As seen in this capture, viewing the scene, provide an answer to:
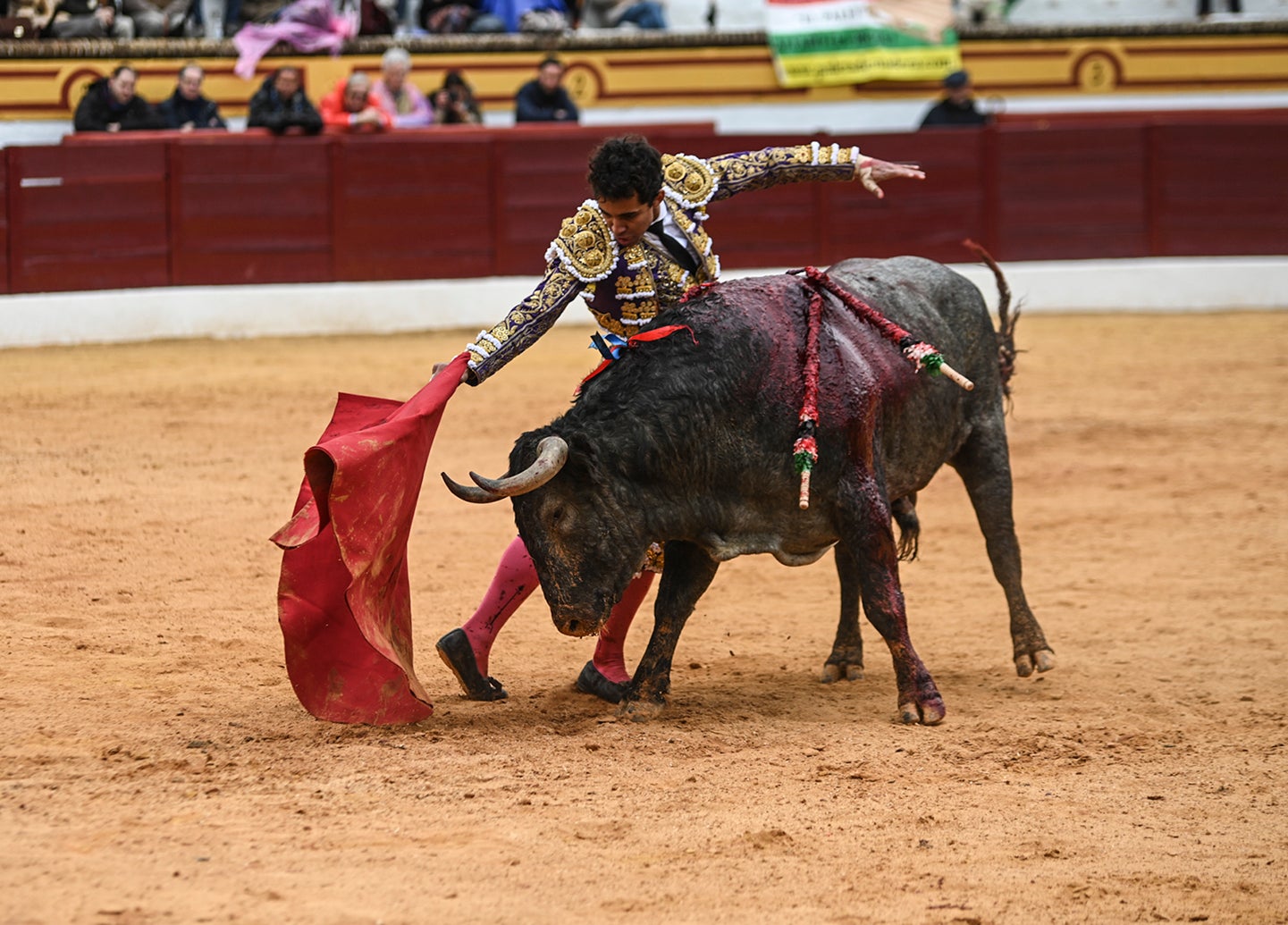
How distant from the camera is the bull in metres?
3.64

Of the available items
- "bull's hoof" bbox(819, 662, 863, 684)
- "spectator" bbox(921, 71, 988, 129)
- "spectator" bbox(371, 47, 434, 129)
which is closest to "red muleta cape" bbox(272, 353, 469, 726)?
"bull's hoof" bbox(819, 662, 863, 684)

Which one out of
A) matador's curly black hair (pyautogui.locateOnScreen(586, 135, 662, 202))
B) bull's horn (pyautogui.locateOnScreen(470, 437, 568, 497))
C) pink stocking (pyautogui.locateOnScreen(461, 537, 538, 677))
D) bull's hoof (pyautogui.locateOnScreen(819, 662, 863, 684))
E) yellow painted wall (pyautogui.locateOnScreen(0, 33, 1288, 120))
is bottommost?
bull's hoof (pyautogui.locateOnScreen(819, 662, 863, 684))

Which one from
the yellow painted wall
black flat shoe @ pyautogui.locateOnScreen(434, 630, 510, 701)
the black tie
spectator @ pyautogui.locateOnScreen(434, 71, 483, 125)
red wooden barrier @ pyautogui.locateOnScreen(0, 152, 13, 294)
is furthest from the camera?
spectator @ pyautogui.locateOnScreen(434, 71, 483, 125)

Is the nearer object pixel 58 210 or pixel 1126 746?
pixel 1126 746

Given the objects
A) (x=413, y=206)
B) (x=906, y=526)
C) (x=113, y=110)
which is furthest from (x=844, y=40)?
(x=906, y=526)

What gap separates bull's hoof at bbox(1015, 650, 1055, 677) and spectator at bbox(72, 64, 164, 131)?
7.84m

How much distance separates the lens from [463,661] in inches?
155

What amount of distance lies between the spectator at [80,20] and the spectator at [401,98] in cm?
172

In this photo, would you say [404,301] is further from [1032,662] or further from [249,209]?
[1032,662]

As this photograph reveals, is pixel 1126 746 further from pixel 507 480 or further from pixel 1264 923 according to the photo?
pixel 507 480

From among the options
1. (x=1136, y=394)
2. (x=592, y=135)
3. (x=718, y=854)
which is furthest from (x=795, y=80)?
(x=718, y=854)

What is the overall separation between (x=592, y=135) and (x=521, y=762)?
8.41m

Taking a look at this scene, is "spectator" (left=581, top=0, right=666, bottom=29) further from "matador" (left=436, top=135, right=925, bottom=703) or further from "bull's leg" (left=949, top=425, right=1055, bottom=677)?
"matador" (left=436, top=135, right=925, bottom=703)

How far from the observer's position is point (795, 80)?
12.5 metres
